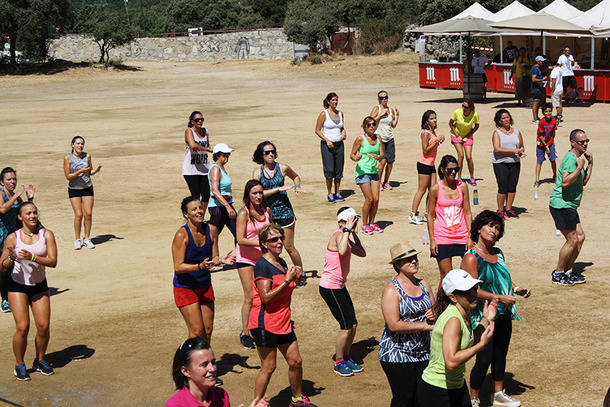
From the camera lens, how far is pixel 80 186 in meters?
12.5

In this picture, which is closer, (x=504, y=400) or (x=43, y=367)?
(x=504, y=400)

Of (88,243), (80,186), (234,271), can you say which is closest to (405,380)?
(234,271)

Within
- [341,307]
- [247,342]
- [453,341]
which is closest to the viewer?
[453,341]

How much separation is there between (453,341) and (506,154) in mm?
7900

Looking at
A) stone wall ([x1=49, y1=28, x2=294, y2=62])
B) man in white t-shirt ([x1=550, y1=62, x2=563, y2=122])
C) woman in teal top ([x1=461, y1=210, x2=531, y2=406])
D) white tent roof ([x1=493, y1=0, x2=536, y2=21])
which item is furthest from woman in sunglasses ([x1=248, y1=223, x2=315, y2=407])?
stone wall ([x1=49, y1=28, x2=294, y2=62])

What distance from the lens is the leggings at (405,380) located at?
589 cm

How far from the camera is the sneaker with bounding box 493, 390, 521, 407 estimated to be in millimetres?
6730

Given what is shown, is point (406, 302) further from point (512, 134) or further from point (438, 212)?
point (512, 134)

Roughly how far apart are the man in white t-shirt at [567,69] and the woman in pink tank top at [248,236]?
2035 cm

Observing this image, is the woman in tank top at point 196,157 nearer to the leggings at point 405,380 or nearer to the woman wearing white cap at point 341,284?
the woman wearing white cap at point 341,284

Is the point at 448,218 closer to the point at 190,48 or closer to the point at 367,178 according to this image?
the point at 367,178

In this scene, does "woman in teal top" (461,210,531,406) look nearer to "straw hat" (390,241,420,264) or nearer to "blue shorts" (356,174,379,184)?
"straw hat" (390,241,420,264)

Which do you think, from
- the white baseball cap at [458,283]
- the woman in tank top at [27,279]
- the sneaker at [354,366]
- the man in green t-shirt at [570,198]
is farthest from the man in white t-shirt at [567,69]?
the white baseball cap at [458,283]

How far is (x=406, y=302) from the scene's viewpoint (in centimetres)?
591
